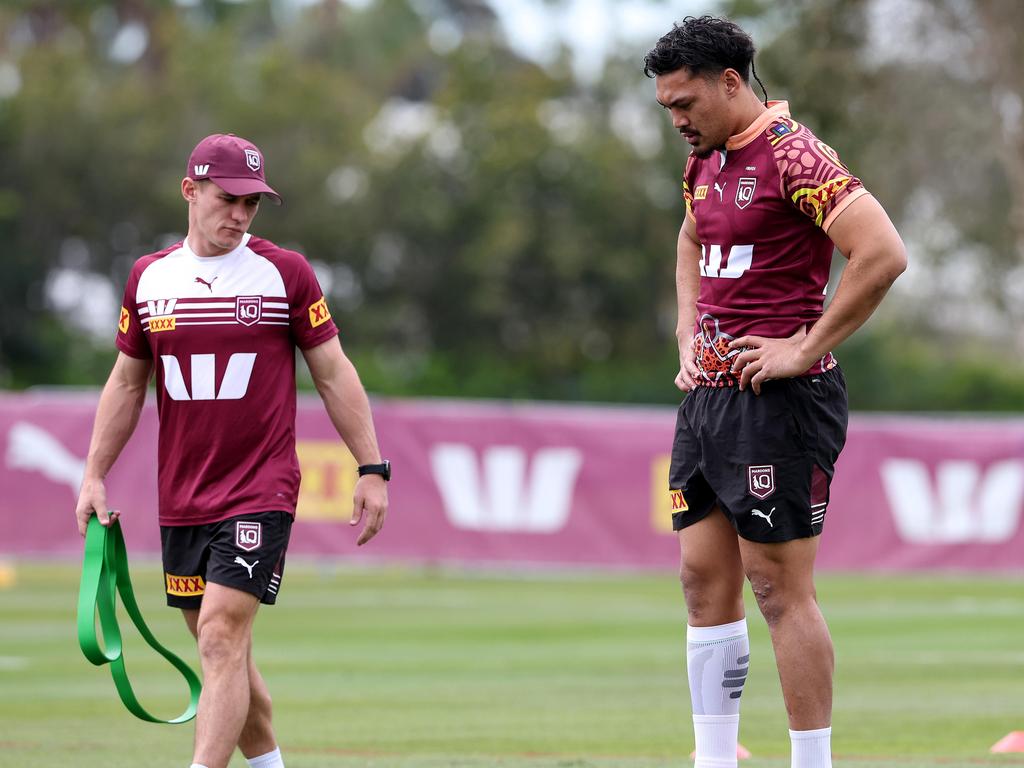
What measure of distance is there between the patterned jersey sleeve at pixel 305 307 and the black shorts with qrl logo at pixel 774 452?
137cm

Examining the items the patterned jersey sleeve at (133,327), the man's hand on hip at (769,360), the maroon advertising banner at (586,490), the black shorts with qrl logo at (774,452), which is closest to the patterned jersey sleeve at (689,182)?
the man's hand on hip at (769,360)

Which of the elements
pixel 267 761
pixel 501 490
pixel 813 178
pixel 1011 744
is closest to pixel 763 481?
pixel 813 178

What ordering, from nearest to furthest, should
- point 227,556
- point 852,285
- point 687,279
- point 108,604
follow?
point 852,285 < point 227,556 < point 687,279 < point 108,604

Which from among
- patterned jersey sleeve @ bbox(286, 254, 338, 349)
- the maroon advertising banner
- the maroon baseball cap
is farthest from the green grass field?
the maroon baseball cap

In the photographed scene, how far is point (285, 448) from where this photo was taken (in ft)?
20.6

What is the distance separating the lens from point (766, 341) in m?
5.94

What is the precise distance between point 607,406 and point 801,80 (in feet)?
25.0

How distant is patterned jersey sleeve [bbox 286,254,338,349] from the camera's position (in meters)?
6.30

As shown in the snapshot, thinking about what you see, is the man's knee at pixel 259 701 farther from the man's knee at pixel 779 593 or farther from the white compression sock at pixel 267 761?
the man's knee at pixel 779 593

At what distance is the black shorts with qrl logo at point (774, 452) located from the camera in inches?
231

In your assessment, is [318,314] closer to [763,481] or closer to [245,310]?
[245,310]

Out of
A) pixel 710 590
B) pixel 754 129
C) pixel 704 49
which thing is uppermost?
pixel 704 49

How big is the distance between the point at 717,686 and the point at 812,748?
17.1 inches

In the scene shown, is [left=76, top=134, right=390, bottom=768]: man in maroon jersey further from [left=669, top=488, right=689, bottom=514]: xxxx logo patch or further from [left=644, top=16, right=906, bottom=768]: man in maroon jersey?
[left=644, top=16, right=906, bottom=768]: man in maroon jersey
